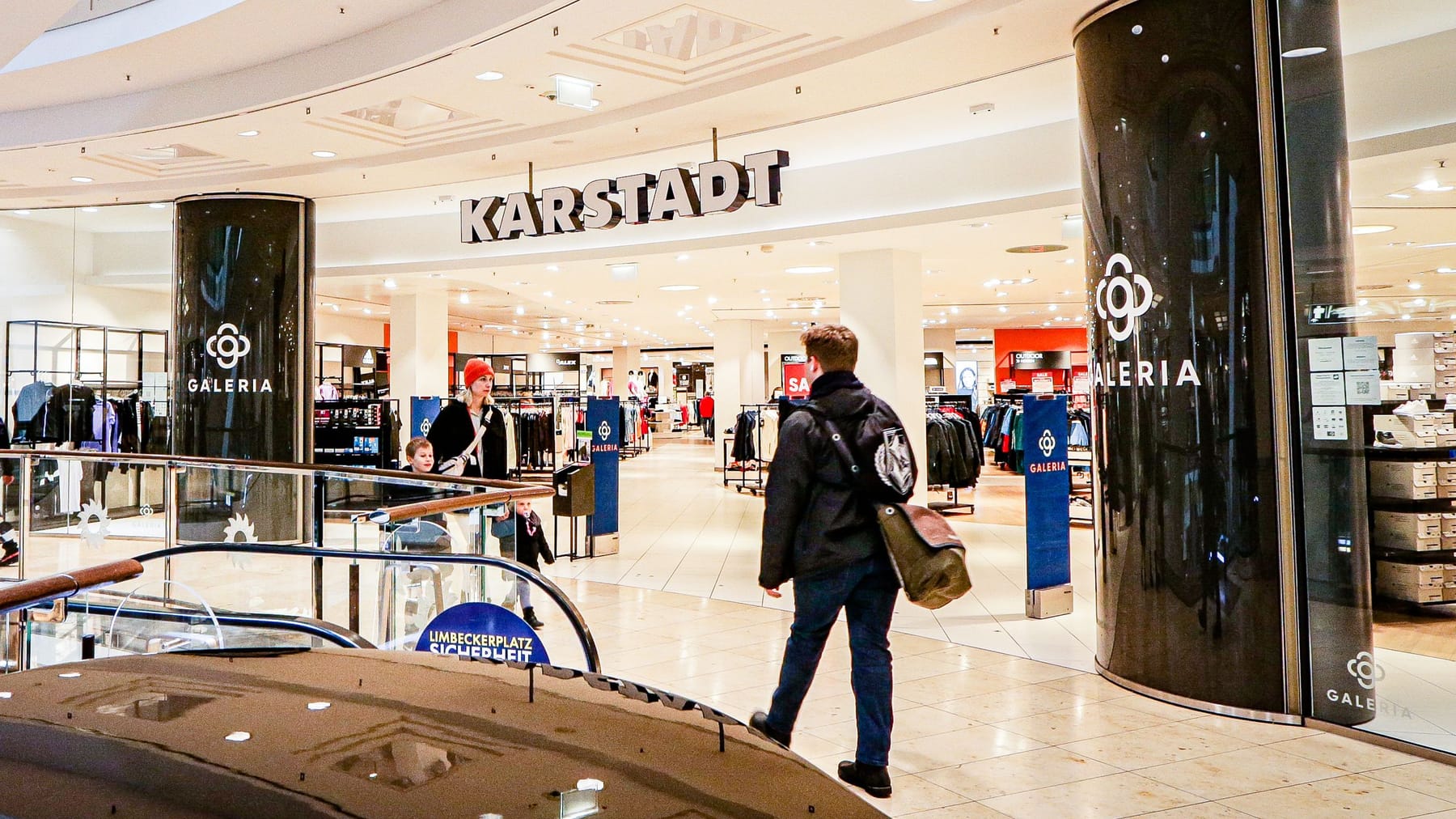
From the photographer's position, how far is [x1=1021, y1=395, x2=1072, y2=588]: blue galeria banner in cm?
588

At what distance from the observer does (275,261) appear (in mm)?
9203

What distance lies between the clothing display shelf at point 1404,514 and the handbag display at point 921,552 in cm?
199

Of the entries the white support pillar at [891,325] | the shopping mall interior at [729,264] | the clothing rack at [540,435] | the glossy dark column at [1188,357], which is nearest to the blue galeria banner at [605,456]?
the shopping mall interior at [729,264]

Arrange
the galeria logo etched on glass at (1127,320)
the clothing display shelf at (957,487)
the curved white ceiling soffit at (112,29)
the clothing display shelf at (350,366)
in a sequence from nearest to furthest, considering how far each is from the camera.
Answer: the galeria logo etched on glass at (1127,320), the curved white ceiling soffit at (112,29), the clothing display shelf at (957,487), the clothing display shelf at (350,366)

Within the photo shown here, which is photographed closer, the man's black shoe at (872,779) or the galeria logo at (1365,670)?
the man's black shoe at (872,779)

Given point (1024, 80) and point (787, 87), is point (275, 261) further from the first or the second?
point (1024, 80)

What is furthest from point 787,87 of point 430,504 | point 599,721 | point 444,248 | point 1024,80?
point 444,248

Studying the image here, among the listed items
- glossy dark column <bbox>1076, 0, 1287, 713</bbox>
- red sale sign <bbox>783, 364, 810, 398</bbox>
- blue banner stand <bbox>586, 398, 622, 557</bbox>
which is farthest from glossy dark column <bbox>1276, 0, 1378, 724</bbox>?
red sale sign <bbox>783, 364, 810, 398</bbox>

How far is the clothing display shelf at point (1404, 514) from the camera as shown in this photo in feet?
12.4

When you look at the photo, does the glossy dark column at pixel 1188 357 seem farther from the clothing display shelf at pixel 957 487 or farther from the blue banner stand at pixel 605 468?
the clothing display shelf at pixel 957 487

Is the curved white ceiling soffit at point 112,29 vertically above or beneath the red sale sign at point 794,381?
above

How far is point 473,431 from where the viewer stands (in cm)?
581

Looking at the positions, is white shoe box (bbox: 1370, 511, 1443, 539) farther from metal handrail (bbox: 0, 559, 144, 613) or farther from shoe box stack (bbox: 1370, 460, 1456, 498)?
metal handrail (bbox: 0, 559, 144, 613)

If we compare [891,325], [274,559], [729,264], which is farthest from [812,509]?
[729,264]
